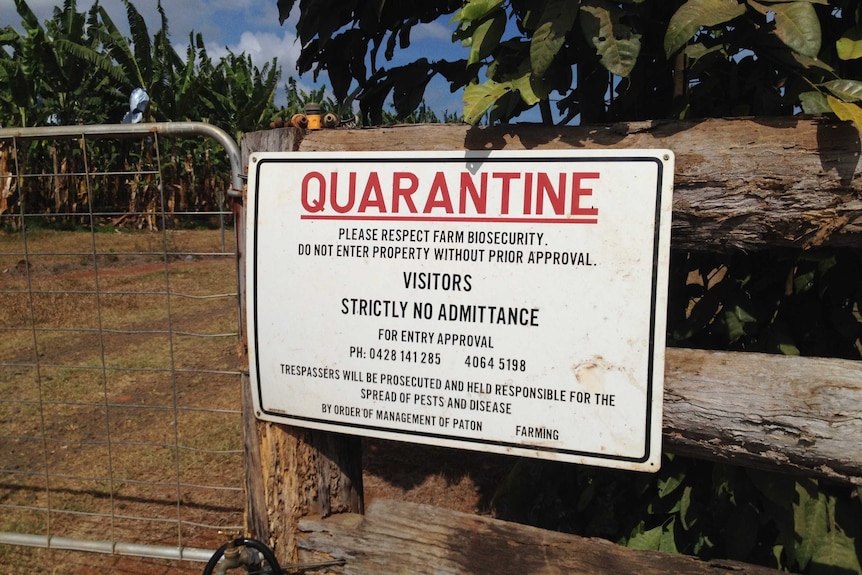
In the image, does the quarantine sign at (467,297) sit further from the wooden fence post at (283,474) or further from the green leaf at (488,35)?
the green leaf at (488,35)

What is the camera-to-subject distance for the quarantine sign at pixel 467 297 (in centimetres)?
142

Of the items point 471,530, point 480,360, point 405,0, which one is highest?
point 405,0

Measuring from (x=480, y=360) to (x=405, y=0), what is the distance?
1.49 meters

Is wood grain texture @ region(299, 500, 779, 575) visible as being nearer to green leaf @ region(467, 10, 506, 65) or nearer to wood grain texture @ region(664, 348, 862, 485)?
wood grain texture @ region(664, 348, 862, 485)

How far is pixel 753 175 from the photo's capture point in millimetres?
1363

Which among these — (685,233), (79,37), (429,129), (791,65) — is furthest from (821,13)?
(79,37)

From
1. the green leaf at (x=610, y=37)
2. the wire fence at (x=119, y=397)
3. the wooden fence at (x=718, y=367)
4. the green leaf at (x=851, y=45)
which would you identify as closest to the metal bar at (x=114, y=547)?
the wire fence at (x=119, y=397)

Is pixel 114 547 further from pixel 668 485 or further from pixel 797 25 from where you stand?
pixel 797 25

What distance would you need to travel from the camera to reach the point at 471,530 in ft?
5.52

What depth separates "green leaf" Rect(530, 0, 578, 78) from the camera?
4.52ft

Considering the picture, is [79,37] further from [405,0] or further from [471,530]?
[471,530]

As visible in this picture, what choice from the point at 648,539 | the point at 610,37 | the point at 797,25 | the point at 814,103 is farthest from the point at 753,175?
the point at 648,539

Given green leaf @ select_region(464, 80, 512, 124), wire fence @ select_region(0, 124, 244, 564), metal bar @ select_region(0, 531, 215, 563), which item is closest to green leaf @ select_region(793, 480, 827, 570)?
green leaf @ select_region(464, 80, 512, 124)

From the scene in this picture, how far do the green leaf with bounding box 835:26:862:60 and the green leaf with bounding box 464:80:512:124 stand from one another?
73 cm
